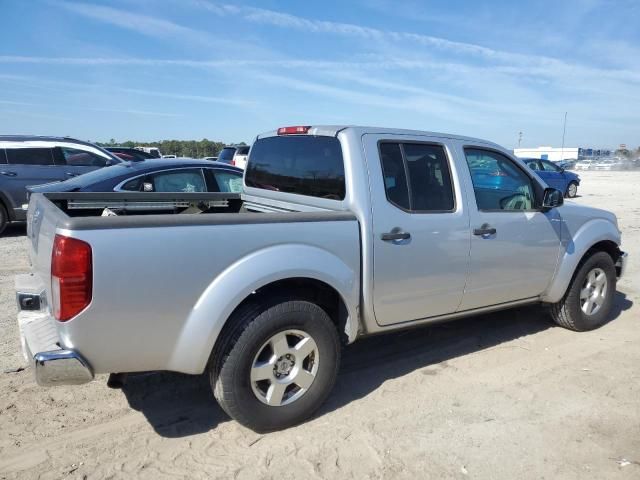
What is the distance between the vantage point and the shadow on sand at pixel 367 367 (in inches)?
133

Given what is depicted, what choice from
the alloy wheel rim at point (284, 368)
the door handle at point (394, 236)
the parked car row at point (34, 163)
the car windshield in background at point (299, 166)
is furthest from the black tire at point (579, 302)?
the parked car row at point (34, 163)

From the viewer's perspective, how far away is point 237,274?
2.86 m

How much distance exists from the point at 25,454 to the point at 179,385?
3.56 feet

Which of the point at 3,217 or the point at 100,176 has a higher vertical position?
the point at 100,176

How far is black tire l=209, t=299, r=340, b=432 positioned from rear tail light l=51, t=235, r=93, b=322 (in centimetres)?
80

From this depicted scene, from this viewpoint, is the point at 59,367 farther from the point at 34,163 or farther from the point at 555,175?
the point at 555,175

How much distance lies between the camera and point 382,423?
332 cm

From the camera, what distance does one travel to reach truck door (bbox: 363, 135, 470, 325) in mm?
3494

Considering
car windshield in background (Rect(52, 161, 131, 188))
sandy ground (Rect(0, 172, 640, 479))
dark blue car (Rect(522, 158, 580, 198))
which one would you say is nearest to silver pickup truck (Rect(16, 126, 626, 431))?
sandy ground (Rect(0, 172, 640, 479))

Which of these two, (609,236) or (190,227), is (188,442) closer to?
(190,227)

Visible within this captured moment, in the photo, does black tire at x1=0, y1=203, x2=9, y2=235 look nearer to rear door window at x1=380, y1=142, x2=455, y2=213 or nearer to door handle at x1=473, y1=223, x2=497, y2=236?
rear door window at x1=380, y1=142, x2=455, y2=213

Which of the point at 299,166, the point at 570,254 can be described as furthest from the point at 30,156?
the point at 570,254

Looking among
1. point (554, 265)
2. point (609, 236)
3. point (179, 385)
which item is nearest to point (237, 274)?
point (179, 385)

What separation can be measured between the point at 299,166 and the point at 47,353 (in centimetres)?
219
